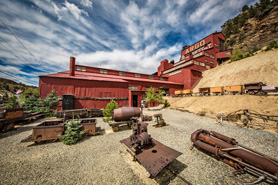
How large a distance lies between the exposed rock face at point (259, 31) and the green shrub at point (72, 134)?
186ft

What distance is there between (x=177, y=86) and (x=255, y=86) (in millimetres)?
17341

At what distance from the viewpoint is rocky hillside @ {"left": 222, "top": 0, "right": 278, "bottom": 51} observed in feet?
109

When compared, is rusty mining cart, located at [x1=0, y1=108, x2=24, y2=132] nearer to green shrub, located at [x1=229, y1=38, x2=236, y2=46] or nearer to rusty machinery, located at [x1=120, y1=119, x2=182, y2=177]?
rusty machinery, located at [x1=120, y1=119, x2=182, y2=177]

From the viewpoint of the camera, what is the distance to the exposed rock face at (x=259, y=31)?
32.6m

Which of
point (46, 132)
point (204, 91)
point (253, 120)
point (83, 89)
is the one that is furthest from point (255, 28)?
point (46, 132)

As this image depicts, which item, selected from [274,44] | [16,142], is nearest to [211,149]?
[16,142]

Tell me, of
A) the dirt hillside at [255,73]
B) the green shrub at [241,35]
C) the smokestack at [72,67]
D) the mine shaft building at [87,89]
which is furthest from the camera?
the green shrub at [241,35]

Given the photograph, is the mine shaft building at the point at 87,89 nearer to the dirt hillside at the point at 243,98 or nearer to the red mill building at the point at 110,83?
the red mill building at the point at 110,83

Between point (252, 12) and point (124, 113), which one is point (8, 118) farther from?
point (252, 12)

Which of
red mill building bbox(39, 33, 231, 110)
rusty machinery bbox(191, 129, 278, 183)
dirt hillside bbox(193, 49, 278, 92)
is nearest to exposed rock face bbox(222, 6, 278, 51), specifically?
red mill building bbox(39, 33, 231, 110)

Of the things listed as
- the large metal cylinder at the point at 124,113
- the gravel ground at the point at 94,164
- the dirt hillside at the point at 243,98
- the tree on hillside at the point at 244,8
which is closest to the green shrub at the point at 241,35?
the tree on hillside at the point at 244,8

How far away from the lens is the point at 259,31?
118 feet

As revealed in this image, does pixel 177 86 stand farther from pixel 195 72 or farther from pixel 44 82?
pixel 44 82

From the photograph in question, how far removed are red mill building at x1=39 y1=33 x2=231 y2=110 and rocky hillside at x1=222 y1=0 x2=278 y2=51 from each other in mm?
10624
